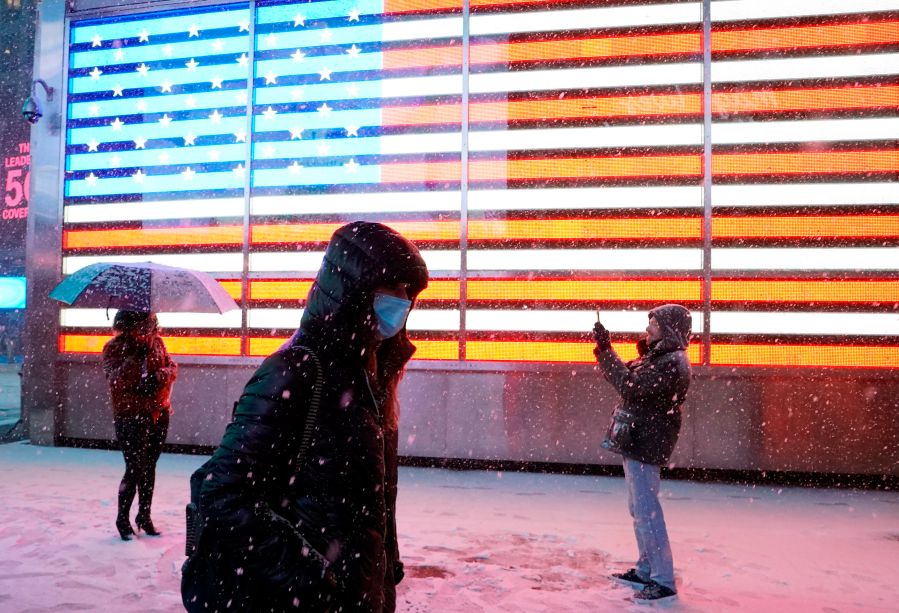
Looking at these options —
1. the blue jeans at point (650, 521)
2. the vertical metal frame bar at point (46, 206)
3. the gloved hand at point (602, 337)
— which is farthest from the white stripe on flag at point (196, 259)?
the blue jeans at point (650, 521)

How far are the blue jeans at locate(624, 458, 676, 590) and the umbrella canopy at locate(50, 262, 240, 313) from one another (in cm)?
387

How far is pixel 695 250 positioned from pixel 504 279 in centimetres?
246

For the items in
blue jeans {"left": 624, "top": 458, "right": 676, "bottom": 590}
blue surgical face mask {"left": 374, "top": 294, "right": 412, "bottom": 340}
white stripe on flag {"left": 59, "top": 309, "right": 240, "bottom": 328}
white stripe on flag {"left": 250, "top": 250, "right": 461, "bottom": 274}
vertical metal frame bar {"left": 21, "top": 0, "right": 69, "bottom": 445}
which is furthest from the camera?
vertical metal frame bar {"left": 21, "top": 0, "right": 69, "bottom": 445}

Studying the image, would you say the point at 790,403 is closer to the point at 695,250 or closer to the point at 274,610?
the point at 695,250

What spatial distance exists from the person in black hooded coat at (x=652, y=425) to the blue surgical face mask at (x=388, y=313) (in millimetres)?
2782

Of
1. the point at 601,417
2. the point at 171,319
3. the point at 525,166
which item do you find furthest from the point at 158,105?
the point at 601,417

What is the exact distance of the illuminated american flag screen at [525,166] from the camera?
8.26m

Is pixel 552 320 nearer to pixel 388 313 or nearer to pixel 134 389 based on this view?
pixel 134 389

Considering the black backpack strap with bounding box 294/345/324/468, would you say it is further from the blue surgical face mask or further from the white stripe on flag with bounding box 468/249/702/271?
the white stripe on flag with bounding box 468/249/702/271

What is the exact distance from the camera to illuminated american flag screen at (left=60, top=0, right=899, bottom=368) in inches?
Answer: 325

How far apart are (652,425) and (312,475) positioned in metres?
3.22

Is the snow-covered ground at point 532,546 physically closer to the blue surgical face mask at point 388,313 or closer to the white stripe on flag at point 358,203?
the blue surgical face mask at point 388,313

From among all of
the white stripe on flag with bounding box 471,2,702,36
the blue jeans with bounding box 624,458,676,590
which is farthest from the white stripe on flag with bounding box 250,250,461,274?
the blue jeans with bounding box 624,458,676,590

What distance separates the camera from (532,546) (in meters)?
5.45
